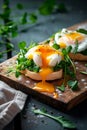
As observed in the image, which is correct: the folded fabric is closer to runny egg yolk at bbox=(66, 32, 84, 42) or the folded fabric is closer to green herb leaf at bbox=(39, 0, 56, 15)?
runny egg yolk at bbox=(66, 32, 84, 42)

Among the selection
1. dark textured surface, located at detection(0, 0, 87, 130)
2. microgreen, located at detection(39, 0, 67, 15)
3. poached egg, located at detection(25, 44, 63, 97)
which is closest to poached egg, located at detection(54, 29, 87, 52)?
poached egg, located at detection(25, 44, 63, 97)

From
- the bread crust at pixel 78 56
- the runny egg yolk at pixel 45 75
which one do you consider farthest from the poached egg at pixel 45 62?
the bread crust at pixel 78 56

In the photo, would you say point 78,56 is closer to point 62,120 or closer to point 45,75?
point 45,75

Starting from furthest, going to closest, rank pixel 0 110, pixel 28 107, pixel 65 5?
pixel 65 5, pixel 28 107, pixel 0 110

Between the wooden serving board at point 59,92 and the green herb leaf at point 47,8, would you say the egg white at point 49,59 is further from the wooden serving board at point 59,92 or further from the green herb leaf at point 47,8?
the green herb leaf at point 47,8

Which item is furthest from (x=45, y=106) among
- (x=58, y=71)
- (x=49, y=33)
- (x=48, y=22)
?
(x=48, y=22)

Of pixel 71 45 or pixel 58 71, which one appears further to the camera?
pixel 71 45

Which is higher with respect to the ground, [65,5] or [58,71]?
[58,71]

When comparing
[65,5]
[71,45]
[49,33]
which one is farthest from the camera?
[65,5]

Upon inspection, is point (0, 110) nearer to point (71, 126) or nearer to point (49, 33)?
point (71, 126)
